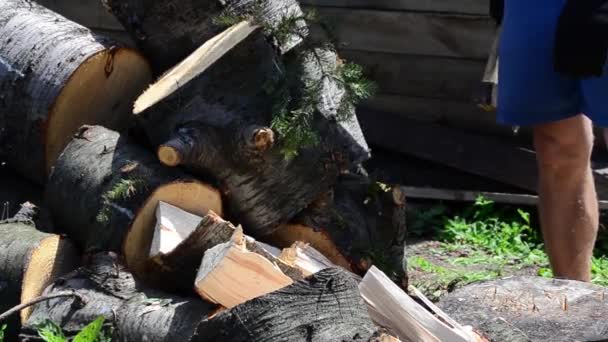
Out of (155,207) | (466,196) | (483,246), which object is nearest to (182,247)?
(155,207)

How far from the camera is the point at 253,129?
350cm

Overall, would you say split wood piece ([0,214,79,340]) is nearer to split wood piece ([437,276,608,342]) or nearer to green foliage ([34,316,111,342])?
green foliage ([34,316,111,342])

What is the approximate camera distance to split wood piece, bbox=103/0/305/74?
3762 millimetres

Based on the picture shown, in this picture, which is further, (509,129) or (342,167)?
(509,129)

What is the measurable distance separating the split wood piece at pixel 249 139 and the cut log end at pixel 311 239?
0.07 metres

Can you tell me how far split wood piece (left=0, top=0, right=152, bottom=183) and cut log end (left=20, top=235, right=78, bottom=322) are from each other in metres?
0.50

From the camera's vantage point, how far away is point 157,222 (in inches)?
135

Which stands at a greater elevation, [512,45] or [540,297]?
[512,45]

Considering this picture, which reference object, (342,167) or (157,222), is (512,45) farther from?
(157,222)

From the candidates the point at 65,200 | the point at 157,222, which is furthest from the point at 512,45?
the point at 65,200

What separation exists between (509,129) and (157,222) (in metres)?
2.66

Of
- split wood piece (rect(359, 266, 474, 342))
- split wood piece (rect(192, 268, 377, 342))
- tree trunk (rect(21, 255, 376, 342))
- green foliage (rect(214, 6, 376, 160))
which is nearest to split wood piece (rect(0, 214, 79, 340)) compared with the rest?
tree trunk (rect(21, 255, 376, 342))

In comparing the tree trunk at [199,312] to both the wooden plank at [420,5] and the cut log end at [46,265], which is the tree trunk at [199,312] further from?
the wooden plank at [420,5]

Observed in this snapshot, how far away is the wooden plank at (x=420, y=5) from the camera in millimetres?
5480
